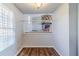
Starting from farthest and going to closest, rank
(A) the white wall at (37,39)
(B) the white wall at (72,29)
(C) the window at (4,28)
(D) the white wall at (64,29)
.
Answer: (A) the white wall at (37,39) → (D) the white wall at (64,29) → (B) the white wall at (72,29) → (C) the window at (4,28)

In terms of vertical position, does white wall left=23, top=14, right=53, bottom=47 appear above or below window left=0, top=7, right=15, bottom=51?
below

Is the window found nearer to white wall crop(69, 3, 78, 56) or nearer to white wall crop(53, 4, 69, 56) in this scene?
white wall crop(53, 4, 69, 56)

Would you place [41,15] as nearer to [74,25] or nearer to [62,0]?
[74,25]

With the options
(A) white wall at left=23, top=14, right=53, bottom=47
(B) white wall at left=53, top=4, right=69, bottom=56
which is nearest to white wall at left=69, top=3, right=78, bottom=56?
(B) white wall at left=53, top=4, right=69, bottom=56

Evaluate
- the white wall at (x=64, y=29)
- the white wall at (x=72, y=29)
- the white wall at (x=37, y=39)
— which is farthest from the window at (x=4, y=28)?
the white wall at (x=37, y=39)

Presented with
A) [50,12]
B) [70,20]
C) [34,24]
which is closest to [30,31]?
[34,24]

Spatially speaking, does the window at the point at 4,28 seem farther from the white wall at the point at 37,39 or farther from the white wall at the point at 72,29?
the white wall at the point at 37,39

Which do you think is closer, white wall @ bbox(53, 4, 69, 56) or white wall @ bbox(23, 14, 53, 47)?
white wall @ bbox(53, 4, 69, 56)

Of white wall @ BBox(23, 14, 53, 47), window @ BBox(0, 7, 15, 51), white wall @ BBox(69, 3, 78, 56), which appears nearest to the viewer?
window @ BBox(0, 7, 15, 51)

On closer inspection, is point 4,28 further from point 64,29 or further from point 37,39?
point 37,39

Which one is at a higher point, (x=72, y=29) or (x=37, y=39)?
(x=72, y=29)

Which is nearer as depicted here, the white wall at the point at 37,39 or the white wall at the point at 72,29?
the white wall at the point at 72,29

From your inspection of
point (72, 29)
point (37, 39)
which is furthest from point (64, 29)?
point (37, 39)

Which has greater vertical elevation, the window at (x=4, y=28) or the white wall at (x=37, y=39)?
the window at (x=4, y=28)
